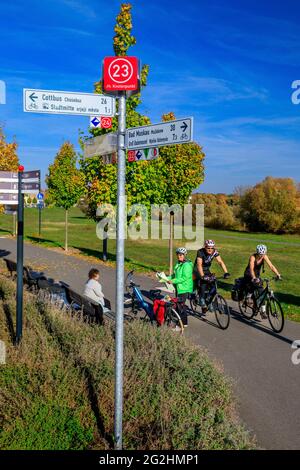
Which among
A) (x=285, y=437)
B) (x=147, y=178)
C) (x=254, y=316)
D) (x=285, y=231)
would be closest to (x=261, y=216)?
(x=285, y=231)

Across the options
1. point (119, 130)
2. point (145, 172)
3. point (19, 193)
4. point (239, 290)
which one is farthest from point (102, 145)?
point (145, 172)

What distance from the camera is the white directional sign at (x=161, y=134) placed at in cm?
372

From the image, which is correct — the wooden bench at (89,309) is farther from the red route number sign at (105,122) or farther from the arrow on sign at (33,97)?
the arrow on sign at (33,97)

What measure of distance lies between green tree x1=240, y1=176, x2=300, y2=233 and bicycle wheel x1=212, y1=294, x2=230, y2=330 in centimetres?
4263

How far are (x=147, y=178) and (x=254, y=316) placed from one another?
24.0 ft

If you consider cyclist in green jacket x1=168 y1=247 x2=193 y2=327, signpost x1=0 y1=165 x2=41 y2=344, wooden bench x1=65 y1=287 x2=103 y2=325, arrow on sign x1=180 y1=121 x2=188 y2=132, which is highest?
arrow on sign x1=180 y1=121 x2=188 y2=132

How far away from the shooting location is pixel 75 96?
427cm

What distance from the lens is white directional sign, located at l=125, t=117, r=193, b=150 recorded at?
3.72 metres

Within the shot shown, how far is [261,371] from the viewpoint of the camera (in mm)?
7020

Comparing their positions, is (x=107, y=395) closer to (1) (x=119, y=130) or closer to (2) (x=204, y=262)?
(1) (x=119, y=130)

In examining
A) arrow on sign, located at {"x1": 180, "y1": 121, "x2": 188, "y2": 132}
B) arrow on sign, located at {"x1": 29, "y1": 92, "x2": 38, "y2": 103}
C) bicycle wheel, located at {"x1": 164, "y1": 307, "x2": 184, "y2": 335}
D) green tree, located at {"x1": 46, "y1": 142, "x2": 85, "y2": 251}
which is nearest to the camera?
arrow on sign, located at {"x1": 180, "y1": 121, "x2": 188, "y2": 132}

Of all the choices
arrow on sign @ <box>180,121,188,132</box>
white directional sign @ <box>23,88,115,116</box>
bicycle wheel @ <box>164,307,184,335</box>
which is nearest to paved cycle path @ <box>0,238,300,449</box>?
bicycle wheel @ <box>164,307,184,335</box>

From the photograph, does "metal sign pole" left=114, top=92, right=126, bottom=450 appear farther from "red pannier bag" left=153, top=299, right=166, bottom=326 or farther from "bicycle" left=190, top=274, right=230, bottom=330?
"bicycle" left=190, top=274, right=230, bottom=330

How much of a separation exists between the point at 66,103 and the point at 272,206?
49.8 metres
